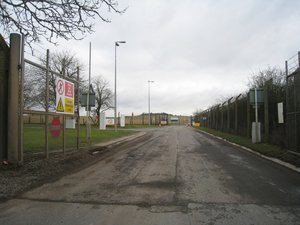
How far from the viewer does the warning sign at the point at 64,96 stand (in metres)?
11.5

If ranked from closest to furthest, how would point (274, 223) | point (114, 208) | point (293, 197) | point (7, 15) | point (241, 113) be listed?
1. point (274, 223)
2. point (114, 208)
3. point (293, 197)
4. point (7, 15)
5. point (241, 113)

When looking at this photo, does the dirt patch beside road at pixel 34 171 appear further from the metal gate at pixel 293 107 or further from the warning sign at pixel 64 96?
the metal gate at pixel 293 107

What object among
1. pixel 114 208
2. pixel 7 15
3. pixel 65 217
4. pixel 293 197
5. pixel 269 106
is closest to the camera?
pixel 65 217

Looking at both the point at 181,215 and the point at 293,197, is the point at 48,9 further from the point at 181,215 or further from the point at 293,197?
the point at 293,197

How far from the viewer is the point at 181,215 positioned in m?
4.77

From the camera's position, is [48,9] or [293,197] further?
[48,9]

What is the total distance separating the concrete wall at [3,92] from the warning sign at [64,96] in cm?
271

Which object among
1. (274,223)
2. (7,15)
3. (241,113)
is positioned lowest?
(274,223)

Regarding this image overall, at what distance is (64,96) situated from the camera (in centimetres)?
1205

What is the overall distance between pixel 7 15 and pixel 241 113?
18.9m

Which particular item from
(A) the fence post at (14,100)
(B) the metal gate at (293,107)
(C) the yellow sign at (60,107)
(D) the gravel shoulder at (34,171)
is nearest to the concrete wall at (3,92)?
(A) the fence post at (14,100)

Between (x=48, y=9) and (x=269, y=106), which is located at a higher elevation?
(x=48, y=9)

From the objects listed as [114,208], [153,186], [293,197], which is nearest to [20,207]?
[114,208]

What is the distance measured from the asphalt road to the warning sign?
3.78m
